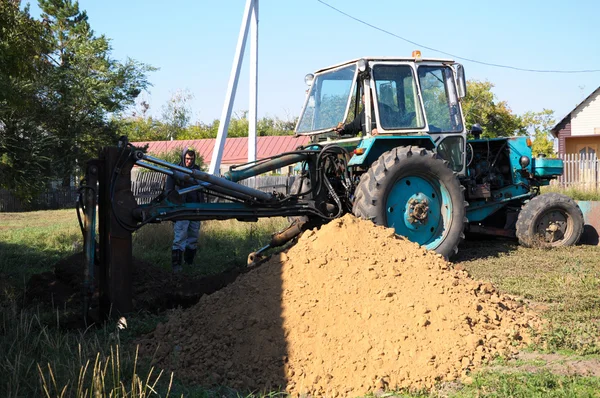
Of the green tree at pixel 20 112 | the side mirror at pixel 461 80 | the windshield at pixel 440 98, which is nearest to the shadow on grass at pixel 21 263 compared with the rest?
the green tree at pixel 20 112

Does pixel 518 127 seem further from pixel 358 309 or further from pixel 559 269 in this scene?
pixel 358 309

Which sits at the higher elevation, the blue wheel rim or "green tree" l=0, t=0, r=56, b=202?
"green tree" l=0, t=0, r=56, b=202

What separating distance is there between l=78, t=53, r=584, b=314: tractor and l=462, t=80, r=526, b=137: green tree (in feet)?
84.2

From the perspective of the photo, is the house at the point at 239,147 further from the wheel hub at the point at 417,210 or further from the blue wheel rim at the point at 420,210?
the wheel hub at the point at 417,210

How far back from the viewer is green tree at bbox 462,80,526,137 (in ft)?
116

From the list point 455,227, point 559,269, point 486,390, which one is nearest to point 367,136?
point 455,227

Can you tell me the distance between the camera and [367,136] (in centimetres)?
853

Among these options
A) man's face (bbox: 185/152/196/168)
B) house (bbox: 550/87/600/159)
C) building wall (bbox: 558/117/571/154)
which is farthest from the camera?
building wall (bbox: 558/117/571/154)

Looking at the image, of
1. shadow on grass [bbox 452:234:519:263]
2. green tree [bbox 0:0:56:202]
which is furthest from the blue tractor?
green tree [bbox 0:0:56:202]

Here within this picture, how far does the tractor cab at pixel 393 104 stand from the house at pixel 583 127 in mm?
23781

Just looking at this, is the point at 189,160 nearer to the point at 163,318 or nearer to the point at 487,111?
the point at 163,318

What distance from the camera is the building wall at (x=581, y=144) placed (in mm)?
31594

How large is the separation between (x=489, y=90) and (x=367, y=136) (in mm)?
28929

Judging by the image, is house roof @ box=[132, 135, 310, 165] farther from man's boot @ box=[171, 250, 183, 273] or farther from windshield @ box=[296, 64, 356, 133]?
man's boot @ box=[171, 250, 183, 273]
